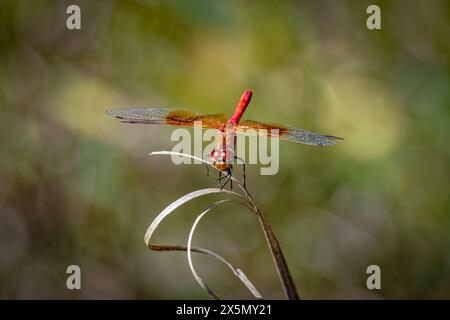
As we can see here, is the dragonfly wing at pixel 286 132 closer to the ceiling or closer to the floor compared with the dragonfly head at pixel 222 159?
closer to the ceiling

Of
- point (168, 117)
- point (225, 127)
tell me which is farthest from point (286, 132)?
point (168, 117)

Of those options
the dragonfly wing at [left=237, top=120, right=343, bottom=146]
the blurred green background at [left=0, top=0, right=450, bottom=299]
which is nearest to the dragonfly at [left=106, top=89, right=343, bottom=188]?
the dragonfly wing at [left=237, top=120, right=343, bottom=146]

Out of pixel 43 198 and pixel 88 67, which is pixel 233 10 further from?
pixel 43 198

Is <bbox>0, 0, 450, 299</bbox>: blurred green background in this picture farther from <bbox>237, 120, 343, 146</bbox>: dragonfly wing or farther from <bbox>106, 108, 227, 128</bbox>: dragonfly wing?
<bbox>237, 120, 343, 146</bbox>: dragonfly wing

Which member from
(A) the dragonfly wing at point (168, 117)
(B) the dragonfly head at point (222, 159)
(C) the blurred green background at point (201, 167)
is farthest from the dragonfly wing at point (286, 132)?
(C) the blurred green background at point (201, 167)

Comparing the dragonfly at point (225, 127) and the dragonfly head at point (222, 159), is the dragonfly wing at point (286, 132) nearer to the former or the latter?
the dragonfly at point (225, 127)

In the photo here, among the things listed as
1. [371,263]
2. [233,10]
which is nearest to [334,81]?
[233,10]

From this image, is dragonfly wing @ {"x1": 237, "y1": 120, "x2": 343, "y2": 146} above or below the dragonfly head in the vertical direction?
above
